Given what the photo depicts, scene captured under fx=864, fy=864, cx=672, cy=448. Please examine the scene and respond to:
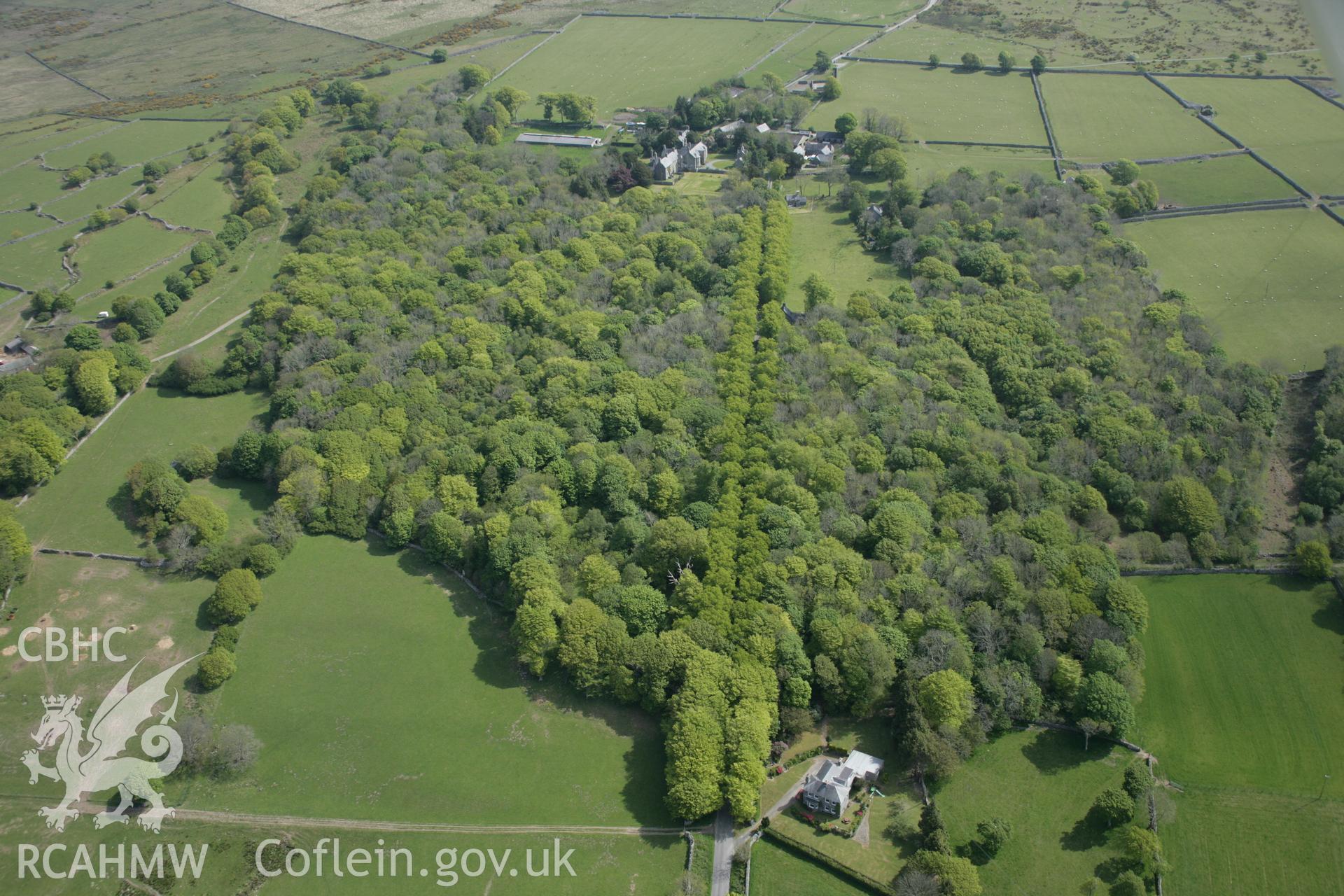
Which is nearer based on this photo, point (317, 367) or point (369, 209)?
point (317, 367)

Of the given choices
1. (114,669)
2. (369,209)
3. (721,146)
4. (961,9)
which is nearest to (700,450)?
(114,669)

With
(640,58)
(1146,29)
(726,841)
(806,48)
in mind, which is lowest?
(726,841)

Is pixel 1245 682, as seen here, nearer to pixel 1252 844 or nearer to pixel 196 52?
pixel 1252 844

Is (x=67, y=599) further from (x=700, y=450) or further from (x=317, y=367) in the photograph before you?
(x=700, y=450)

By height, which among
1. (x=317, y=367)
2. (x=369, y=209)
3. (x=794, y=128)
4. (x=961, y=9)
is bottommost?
(x=317, y=367)

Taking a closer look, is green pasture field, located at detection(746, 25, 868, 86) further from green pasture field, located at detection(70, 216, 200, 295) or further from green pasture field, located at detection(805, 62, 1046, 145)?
green pasture field, located at detection(70, 216, 200, 295)

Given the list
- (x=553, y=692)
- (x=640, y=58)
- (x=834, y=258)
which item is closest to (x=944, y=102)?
(x=834, y=258)
